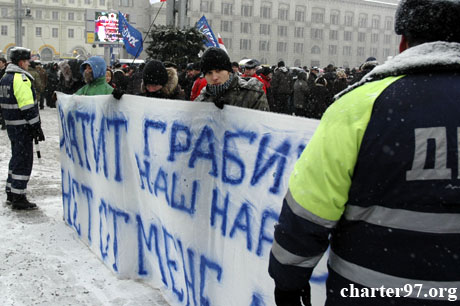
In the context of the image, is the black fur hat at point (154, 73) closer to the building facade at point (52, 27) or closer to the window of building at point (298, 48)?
the window of building at point (298, 48)

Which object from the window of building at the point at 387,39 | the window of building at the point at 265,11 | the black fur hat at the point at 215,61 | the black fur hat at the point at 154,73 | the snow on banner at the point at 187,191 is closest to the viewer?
Answer: the snow on banner at the point at 187,191

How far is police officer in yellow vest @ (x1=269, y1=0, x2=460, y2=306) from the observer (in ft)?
4.70

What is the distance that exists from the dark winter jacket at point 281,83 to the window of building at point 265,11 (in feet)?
230

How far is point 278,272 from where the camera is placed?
5.33 feet

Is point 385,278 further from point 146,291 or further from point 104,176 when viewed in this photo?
point 104,176

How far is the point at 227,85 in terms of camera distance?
3.85 metres

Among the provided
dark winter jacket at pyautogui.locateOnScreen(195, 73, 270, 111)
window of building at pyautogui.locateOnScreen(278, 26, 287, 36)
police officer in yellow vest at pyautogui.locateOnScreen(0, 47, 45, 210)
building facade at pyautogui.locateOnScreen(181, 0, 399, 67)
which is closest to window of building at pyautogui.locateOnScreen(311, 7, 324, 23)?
building facade at pyautogui.locateOnScreen(181, 0, 399, 67)

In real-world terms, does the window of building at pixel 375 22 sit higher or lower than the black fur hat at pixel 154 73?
higher

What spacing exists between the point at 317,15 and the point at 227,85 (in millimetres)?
86752

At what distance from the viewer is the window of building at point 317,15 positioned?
281 ft

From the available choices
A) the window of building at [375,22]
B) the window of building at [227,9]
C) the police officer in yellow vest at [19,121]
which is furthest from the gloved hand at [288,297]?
the window of building at [375,22]

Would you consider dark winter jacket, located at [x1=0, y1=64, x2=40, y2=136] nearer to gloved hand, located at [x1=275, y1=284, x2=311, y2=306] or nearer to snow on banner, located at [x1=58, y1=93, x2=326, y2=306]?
snow on banner, located at [x1=58, y1=93, x2=326, y2=306]

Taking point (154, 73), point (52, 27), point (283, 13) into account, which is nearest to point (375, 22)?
point (283, 13)

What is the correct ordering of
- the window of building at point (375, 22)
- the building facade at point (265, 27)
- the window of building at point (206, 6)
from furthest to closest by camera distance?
the window of building at point (375, 22)
the building facade at point (265, 27)
the window of building at point (206, 6)
